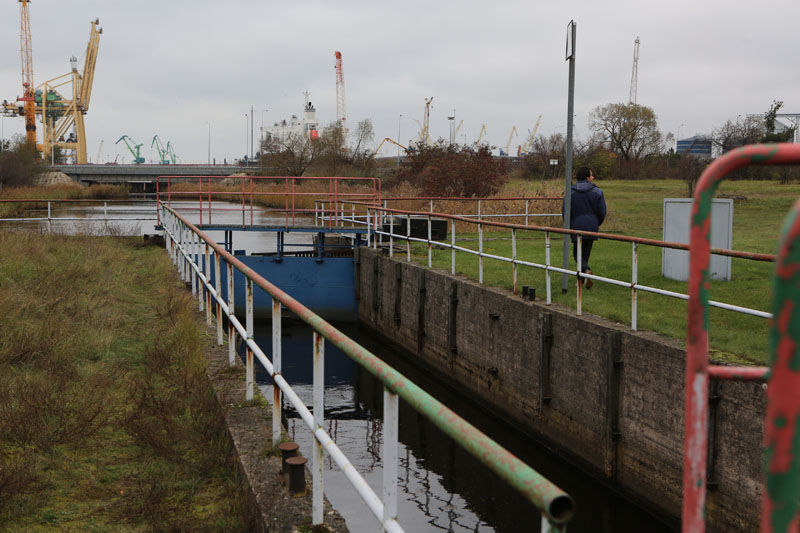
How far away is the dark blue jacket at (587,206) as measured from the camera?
11.0 meters

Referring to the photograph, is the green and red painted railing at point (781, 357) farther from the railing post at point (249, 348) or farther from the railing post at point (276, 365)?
the railing post at point (249, 348)

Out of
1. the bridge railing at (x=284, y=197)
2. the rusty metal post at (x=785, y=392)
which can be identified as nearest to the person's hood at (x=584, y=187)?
the bridge railing at (x=284, y=197)

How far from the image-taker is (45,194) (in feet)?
135

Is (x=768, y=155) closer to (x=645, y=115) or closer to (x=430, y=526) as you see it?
(x=430, y=526)

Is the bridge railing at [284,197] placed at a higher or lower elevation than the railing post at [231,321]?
higher

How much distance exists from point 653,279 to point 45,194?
36881 mm

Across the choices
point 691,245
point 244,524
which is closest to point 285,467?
point 244,524

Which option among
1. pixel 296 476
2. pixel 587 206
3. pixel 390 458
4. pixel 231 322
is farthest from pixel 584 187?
pixel 390 458

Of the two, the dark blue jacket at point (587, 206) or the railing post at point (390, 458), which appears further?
the dark blue jacket at point (587, 206)

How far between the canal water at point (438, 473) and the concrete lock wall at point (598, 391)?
0.72 ft

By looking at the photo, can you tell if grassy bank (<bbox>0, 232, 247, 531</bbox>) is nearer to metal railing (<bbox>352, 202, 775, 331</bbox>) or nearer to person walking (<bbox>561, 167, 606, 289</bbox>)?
metal railing (<bbox>352, 202, 775, 331</bbox>)

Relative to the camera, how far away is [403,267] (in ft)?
51.7

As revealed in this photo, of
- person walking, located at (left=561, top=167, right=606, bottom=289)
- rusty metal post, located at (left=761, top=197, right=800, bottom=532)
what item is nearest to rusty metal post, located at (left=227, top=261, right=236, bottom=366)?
rusty metal post, located at (left=761, top=197, right=800, bottom=532)

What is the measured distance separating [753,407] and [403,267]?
9578mm
